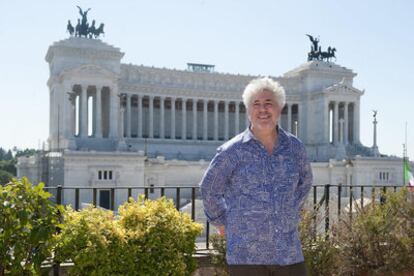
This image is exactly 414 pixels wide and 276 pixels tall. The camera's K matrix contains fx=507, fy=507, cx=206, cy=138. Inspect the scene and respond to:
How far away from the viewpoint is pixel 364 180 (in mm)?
58688

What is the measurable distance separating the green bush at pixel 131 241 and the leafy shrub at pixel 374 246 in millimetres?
2701

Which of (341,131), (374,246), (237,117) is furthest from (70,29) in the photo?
(374,246)

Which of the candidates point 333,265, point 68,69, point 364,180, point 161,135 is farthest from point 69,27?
point 333,265

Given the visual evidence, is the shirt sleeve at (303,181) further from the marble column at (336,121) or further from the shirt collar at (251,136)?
the marble column at (336,121)

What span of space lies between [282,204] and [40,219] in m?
3.23

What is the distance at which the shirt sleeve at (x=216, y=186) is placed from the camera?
501 cm

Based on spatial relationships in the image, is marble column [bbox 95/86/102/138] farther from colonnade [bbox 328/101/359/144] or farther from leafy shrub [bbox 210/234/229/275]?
leafy shrub [bbox 210/234/229/275]

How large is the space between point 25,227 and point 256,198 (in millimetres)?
3244

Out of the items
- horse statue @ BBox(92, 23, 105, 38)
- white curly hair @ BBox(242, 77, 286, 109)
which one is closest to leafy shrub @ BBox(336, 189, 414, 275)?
white curly hair @ BBox(242, 77, 286, 109)

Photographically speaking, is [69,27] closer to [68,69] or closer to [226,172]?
[68,69]

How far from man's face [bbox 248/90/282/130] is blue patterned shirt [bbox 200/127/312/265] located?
6.0 inches

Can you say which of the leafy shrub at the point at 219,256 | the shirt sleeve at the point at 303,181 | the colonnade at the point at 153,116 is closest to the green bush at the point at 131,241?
the leafy shrub at the point at 219,256

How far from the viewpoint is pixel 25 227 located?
21.1ft

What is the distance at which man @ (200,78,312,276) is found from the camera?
4840mm
